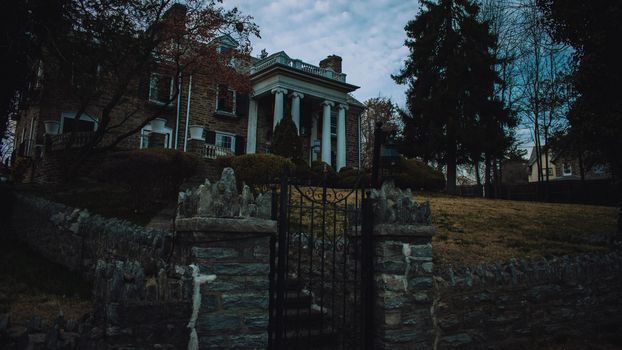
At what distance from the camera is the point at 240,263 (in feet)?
11.7

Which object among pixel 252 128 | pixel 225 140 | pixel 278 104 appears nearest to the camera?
pixel 278 104

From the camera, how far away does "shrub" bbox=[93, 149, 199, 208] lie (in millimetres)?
9312

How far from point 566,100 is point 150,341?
9.86 m

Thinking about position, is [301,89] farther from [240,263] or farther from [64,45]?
[240,263]

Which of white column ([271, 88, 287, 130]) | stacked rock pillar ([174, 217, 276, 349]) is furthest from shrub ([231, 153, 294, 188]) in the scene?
white column ([271, 88, 287, 130])

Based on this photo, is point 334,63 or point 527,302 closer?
point 527,302

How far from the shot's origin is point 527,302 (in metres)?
5.36

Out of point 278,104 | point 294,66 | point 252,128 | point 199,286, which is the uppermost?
point 294,66

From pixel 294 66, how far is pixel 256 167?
560 inches

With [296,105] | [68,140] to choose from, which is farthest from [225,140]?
[68,140]

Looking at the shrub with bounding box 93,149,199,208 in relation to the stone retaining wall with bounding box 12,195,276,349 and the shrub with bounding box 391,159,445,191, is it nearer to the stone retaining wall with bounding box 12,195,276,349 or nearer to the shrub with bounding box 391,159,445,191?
the stone retaining wall with bounding box 12,195,276,349

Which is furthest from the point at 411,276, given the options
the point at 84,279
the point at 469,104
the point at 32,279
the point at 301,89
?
the point at 301,89

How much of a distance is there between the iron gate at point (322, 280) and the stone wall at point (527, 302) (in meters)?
0.95

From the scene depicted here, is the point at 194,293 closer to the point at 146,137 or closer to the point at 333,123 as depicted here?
the point at 146,137
